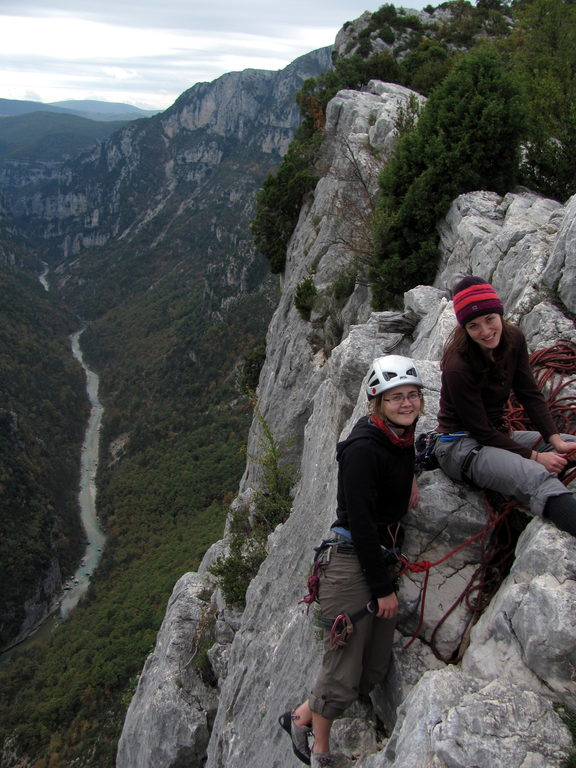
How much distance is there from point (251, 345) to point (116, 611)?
4691cm

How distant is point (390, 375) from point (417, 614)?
2.04 meters

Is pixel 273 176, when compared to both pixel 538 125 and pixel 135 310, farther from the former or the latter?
pixel 135 310

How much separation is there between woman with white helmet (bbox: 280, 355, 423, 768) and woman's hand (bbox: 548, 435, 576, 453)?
1193 millimetres

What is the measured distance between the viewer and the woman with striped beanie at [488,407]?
426cm

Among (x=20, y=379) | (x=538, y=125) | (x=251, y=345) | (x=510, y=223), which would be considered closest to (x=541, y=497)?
(x=510, y=223)

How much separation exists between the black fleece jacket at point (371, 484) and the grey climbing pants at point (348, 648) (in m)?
0.19

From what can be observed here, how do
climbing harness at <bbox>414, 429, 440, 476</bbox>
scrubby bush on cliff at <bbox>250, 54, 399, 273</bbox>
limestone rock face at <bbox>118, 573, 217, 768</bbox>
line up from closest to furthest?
climbing harness at <bbox>414, 429, 440, 476</bbox>
limestone rock face at <bbox>118, 573, 217, 768</bbox>
scrubby bush on cliff at <bbox>250, 54, 399, 273</bbox>

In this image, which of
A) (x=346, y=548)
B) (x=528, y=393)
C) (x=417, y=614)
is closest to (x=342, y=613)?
(x=346, y=548)

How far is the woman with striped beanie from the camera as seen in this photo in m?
4.26

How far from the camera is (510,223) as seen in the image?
9.67m

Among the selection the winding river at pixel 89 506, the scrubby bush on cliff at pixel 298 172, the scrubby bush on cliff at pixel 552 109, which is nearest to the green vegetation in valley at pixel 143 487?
the winding river at pixel 89 506

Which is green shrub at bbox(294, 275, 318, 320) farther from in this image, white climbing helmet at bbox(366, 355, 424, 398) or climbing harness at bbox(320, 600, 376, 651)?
climbing harness at bbox(320, 600, 376, 651)

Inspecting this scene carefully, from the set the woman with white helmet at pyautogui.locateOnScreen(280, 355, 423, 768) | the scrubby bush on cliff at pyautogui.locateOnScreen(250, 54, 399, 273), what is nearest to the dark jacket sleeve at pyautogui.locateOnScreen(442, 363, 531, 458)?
the woman with white helmet at pyautogui.locateOnScreen(280, 355, 423, 768)

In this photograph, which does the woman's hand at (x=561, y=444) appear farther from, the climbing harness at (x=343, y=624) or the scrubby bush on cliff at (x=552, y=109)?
the scrubby bush on cliff at (x=552, y=109)
